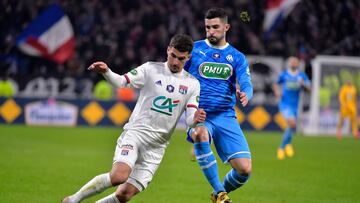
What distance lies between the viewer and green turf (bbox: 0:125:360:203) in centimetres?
1002

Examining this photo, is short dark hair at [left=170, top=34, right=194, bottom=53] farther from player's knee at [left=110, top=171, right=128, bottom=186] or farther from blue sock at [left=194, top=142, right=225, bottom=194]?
blue sock at [left=194, top=142, right=225, bottom=194]

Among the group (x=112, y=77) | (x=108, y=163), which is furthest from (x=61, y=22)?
(x=112, y=77)

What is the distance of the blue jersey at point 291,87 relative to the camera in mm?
17484

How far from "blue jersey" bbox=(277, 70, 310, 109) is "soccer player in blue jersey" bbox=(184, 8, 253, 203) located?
8887 millimetres

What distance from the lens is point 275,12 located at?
26.6 metres

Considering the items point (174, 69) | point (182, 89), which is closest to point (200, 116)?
point (182, 89)

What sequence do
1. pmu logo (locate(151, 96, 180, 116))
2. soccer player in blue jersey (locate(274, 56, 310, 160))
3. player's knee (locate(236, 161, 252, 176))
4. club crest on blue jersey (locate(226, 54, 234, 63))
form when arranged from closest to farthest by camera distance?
pmu logo (locate(151, 96, 180, 116)) < player's knee (locate(236, 161, 252, 176)) < club crest on blue jersey (locate(226, 54, 234, 63)) < soccer player in blue jersey (locate(274, 56, 310, 160))

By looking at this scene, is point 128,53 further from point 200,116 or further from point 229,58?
point 200,116

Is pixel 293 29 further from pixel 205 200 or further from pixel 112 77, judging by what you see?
pixel 112 77

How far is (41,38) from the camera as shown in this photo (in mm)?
25344

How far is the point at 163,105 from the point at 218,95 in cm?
141

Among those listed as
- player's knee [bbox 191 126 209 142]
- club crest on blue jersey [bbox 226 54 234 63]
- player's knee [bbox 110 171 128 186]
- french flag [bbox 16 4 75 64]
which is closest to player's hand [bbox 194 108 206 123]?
player's knee [bbox 110 171 128 186]

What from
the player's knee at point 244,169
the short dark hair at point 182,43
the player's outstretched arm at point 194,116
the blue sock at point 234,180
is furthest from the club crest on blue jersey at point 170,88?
the blue sock at point 234,180

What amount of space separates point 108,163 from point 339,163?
16.9ft
